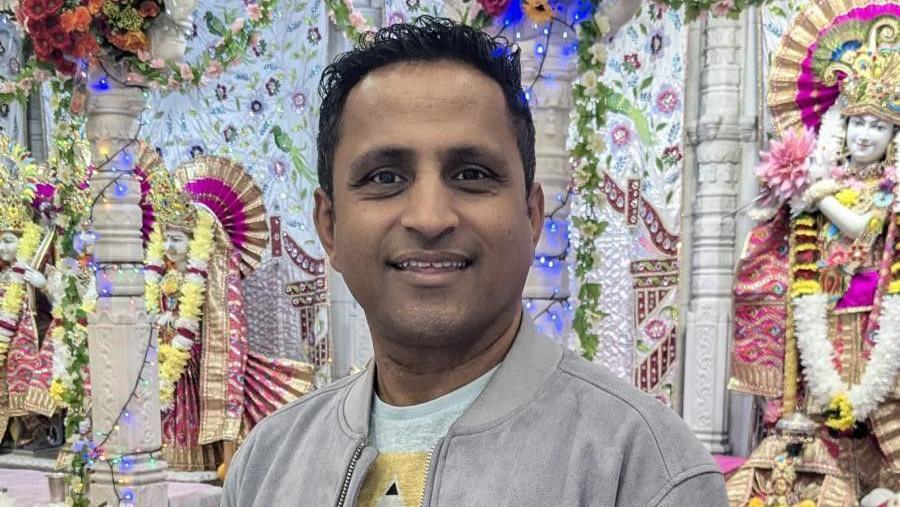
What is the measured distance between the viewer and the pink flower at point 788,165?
209 inches

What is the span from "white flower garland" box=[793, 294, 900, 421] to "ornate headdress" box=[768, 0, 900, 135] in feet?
3.15

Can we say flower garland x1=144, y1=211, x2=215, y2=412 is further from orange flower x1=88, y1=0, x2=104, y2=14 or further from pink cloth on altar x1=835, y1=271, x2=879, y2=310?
pink cloth on altar x1=835, y1=271, x2=879, y2=310

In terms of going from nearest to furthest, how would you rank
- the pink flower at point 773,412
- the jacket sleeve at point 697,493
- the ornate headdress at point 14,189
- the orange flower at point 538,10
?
the jacket sleeve at point 697,493 < the orange flower at point 538,10 < the pink flower at point 773,412 < the ornate headdress at point 14,189

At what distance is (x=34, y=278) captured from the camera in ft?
26.8

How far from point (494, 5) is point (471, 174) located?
2.47m

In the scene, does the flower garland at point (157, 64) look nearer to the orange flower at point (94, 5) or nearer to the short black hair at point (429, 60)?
the orange flower at point (94, 5)

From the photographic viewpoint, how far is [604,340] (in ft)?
21.9

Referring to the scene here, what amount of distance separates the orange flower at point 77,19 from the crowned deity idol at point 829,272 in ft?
11.1

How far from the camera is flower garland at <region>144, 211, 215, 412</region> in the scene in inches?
278

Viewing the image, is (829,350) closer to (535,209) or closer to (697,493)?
(535,209)

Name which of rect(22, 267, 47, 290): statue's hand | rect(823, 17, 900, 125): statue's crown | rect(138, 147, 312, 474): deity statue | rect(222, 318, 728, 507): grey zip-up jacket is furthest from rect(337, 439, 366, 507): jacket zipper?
rect(22, 267, 47, 290): statue's hand

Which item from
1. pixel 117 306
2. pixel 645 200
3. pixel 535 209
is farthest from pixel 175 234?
pixel 535 209

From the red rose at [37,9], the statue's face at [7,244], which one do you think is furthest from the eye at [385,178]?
the statue's face at [7,244]

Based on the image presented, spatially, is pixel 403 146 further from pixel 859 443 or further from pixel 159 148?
pixel 159 148
